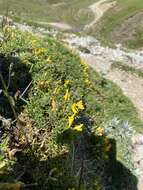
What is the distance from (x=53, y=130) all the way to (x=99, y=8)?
3951 inches

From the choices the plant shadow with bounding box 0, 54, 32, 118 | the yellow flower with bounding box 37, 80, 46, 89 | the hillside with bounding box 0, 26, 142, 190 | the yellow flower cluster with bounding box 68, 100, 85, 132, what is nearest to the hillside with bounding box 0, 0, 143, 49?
the hillside with bounding box 0, 26, 142, 190

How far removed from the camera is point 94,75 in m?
22.3

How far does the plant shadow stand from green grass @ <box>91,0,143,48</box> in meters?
60.5

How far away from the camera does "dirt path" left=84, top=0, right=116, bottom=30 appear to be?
9994 centimetres

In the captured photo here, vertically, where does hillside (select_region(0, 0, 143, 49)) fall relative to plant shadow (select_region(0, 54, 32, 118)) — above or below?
below

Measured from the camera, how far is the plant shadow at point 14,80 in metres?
10.5

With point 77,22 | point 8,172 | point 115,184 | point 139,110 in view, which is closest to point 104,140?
point 115,184

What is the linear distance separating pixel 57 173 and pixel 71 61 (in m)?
9.31

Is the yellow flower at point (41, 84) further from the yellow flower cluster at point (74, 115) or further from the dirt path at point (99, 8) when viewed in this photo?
the dirt path at point (99, 8)

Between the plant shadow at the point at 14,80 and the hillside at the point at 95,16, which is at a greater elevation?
the plant shadow at the point at 14,80

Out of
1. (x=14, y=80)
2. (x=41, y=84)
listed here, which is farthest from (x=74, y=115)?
(x=14, y=80)

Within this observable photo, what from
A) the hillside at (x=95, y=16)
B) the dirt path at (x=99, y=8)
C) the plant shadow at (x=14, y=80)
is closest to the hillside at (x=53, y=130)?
the plant shadow at (x=14, y=80)

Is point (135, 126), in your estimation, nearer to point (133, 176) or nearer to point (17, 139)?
point (133, 176)

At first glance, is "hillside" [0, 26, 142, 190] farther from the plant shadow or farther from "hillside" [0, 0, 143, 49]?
"hillside" [0, 0, 143, 49]
